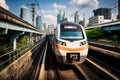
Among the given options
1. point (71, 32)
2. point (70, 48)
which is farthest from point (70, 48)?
point (71, 32)

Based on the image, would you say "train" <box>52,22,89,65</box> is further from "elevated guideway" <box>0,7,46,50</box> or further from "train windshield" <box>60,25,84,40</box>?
"elevated guideway" <box>0,7,46,50</box>

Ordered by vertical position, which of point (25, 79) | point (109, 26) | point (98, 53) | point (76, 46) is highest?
point (109, 26)

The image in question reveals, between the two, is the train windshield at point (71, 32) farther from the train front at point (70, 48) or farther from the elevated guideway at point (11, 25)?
the elevated guideway at point (11, 25)

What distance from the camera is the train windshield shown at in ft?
28.5

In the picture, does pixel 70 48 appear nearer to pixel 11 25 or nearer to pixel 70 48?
pixel 70 48

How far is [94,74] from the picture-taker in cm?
871

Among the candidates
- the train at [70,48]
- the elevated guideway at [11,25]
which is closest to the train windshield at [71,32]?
the train at [70,48]

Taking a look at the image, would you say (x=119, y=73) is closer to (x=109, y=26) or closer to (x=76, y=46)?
(x=76, y=46)

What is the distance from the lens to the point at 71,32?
899 centimetres

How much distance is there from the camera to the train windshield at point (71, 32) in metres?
8.67

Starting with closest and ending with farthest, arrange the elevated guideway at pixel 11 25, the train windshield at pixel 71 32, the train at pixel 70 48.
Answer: the train at pixel 70 48 < the train windshield at pixel 71 32 < the elevated guideway at pixel 11 25

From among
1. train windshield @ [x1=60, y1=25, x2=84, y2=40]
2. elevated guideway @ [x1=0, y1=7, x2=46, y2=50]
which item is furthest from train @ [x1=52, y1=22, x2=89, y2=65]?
elevated guideway @ [x1=0, y1=7, x2=46, y2=50]

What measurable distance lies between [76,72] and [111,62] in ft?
13.6

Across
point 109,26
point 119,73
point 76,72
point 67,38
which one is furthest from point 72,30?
Result: point 109,26
